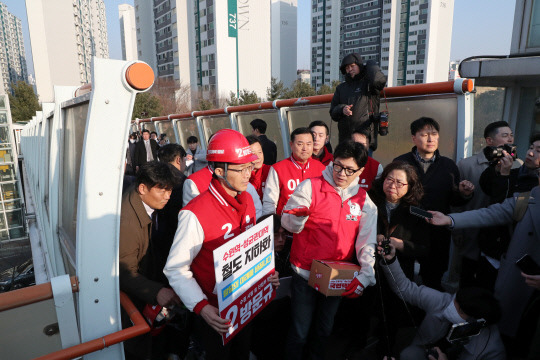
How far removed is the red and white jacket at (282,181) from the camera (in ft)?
11.2

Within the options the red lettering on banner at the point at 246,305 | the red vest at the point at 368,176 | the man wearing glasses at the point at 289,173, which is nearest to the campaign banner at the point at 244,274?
the red lettering on banner at the point at 246,305

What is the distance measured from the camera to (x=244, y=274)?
208 centimetres

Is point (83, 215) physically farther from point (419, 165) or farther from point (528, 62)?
point (528, 62)

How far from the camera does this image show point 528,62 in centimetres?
489

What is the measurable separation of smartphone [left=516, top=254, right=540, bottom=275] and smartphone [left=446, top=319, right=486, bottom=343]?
1.58 ft

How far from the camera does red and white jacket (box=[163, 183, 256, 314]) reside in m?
1.96

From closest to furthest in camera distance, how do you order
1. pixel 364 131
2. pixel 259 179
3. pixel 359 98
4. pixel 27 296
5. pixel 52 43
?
pixel 27 296 < pixel 259 179 < pixel 364 131 < pixel 359 98 < pixel 52 43

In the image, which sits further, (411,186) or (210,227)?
(411,186)

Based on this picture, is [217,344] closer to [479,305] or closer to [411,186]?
[479,305]

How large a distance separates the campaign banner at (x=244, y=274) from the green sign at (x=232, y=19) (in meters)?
59.1

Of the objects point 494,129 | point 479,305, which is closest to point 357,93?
point 494,129

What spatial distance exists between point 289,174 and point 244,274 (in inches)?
65.1

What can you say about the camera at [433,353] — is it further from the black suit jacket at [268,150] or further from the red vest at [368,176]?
the black suit jacket at [268,150]

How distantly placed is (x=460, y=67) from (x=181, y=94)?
46501 millimetres
